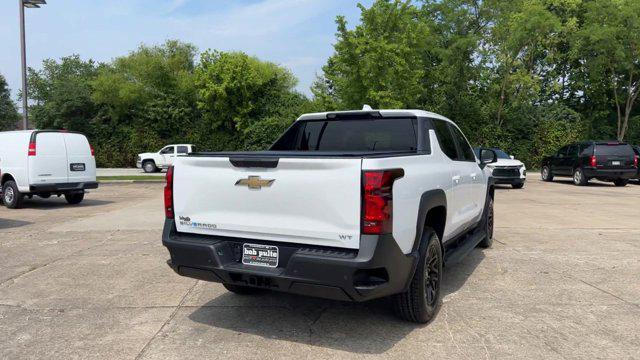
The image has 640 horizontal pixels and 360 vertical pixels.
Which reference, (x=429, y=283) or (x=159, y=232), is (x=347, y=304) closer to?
(x=429, y=283)

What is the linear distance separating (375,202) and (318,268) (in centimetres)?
63

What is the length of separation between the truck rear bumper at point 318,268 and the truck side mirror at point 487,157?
3322mm

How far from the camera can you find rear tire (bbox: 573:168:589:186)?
19172 millimetres

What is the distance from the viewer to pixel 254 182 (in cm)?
383

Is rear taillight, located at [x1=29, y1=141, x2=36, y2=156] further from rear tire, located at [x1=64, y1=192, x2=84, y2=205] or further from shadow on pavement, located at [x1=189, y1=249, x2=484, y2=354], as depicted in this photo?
shadow on pavement, located at [x1=189, y1=249, x2=484, y2=354]

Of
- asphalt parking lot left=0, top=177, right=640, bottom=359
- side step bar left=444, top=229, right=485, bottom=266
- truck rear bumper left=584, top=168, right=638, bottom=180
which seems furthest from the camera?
truck rear bumper left=584, top=168, right=638, bottom=180

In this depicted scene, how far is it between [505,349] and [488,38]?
26564 mm

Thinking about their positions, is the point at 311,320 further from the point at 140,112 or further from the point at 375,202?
the point at 140,112

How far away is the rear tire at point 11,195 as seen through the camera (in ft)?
40.7

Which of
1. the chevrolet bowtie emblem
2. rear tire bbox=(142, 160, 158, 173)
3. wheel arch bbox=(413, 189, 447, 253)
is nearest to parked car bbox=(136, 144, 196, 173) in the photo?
rear tire bbox=(142, 160, 158, 173)

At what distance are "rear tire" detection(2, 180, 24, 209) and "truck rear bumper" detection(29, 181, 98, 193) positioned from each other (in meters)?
0.51

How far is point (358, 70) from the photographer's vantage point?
2328 centimetres

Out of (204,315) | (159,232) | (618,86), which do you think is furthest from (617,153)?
(204,315)

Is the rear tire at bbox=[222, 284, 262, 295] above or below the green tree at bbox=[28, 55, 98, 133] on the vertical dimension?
below
